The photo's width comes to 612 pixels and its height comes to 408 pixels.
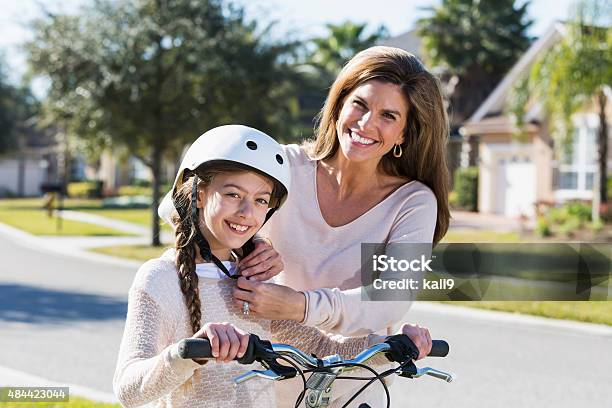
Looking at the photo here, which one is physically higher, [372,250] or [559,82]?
[559,82]

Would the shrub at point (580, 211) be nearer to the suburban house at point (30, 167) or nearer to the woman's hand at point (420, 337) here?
the woman's hand at point (420, 337)

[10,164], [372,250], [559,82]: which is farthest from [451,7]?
[372,250]

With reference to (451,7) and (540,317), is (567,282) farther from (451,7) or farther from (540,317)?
→ (451,7)

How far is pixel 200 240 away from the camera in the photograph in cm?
300

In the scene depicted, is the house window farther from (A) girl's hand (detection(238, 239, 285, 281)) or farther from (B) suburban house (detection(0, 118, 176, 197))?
(B) suburban house (detection(0, 118, 176, 197))

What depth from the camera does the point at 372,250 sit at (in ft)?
11.1

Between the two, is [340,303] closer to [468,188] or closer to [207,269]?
[207,269]

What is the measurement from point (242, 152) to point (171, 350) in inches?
27.4

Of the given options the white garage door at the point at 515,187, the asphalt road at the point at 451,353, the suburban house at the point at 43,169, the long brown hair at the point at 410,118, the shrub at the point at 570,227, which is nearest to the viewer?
the long brown hair at the point at 410,118

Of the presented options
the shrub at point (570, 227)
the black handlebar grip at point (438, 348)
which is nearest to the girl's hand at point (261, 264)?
the black handlebar grip at point (438, 348)

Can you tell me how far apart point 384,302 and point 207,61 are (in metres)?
20.1

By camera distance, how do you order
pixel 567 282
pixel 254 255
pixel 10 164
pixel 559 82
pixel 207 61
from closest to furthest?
→ pixel 254 255, pixel 567 282, pixel 207 61, pixel 559 82, pixel 10 164

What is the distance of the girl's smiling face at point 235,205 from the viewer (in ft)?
9.81

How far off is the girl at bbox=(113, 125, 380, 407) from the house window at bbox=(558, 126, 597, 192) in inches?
1175
